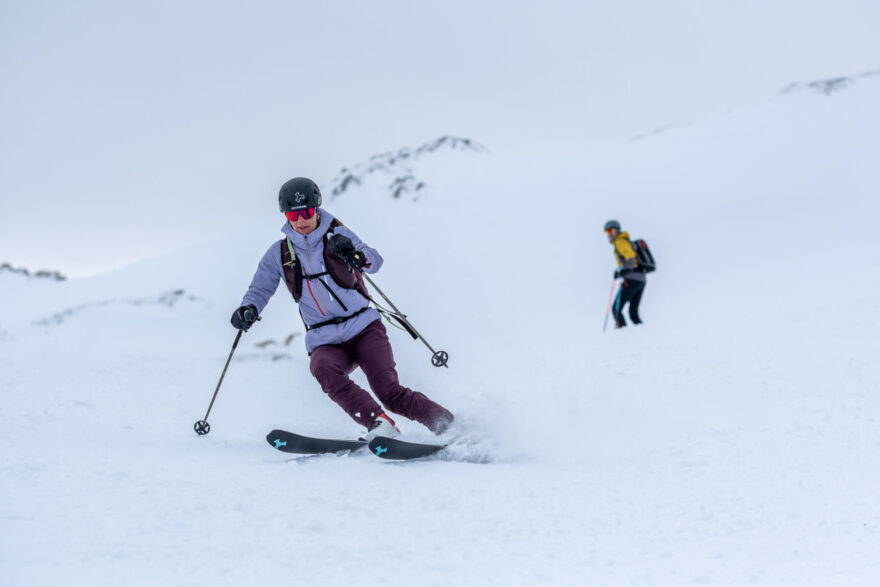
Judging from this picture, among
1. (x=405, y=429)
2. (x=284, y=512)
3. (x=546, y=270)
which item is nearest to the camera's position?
(x=284, y=512)

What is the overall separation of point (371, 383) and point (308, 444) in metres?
0.71

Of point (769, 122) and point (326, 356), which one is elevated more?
point (769, 122)

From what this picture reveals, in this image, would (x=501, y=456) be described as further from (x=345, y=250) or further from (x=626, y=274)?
(x=626, y=274)

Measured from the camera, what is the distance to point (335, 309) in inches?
215

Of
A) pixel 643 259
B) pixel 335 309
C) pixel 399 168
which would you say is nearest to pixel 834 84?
pixel 399 168

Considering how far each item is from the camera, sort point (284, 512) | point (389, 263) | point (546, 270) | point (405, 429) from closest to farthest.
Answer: point (284, 512) < point (405, 429) < point (546, 270) < point (389, 263)

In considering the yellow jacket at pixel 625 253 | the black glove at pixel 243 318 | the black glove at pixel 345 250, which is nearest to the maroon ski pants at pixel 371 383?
the black glove at pixel 243 318

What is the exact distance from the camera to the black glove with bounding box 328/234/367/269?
514 cm

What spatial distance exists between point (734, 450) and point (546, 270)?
1857 centimetres

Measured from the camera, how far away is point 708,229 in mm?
23297

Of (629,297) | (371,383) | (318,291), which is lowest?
(371,383)

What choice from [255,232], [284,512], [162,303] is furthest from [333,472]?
[255,232]

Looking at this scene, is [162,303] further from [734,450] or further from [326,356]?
[734,450]

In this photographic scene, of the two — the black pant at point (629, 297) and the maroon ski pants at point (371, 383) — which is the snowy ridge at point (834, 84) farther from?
the maroon ski pants at point (371, 383)
